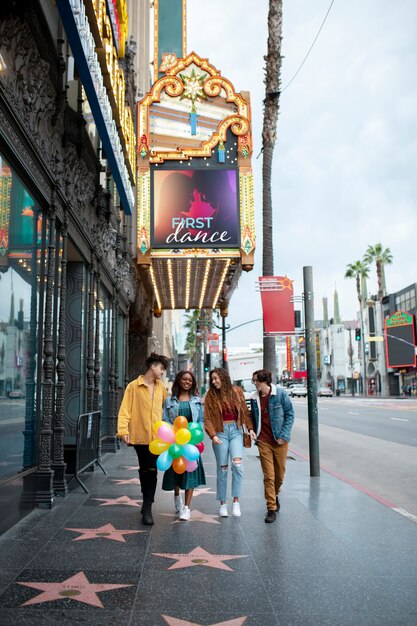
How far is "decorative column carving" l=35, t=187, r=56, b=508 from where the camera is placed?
7.81 meters

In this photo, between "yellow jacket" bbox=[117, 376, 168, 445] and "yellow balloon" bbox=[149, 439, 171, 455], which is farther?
"yellow jacket" bbox=[117, 376, 168, 445]

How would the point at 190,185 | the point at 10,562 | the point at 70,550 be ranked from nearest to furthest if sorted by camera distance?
the point at 10,562 → the point at 70,550 → the point at 190,185

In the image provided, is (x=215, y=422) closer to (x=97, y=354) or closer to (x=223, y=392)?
(x=223, y=392)

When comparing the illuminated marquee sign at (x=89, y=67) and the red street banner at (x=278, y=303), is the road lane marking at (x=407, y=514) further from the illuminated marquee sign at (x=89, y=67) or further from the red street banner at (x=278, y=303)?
the illuminated marquee sign at (x=89, y=67)

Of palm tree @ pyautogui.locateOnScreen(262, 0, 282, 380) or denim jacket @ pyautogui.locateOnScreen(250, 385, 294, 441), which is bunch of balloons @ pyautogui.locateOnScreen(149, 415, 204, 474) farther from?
palm tree @ pyautogui.locateOnScreen(262, 0, 282, 380)

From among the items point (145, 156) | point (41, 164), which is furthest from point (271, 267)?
point (41, 164)

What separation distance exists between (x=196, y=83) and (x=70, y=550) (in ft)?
46.0

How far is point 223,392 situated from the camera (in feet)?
25.3

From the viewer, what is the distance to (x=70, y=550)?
5.75 m

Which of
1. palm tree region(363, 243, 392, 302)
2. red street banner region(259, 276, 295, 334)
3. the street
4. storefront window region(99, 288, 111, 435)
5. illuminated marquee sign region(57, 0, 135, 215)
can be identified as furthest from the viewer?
palm tree region(363, 243, 392, 302)

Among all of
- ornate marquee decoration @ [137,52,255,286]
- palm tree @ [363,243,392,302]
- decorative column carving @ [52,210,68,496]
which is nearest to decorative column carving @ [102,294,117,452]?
ornate marquee decoration @ [137,52,255,286]

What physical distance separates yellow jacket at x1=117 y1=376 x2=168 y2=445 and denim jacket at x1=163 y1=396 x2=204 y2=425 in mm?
144

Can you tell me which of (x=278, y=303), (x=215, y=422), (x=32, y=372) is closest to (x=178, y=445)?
(x=215, y=422)

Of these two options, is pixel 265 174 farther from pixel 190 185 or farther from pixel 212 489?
pixel 212 489
